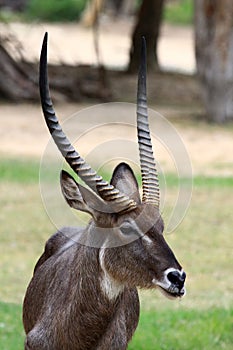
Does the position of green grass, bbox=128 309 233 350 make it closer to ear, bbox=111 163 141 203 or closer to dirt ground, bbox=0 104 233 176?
ear, bbox=111 163 141 203

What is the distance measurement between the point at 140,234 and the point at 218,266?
6245 millimetres

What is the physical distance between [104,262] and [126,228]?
0.26 metres

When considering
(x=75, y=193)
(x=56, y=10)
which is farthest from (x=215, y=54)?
(x=56, y=10)

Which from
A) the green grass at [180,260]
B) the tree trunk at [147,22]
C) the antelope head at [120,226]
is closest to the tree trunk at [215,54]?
the green grass at [180,260]

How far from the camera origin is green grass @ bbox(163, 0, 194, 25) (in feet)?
156

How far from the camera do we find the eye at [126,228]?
626 cm

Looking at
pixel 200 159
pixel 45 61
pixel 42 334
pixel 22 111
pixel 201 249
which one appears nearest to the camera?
pixel 45 61

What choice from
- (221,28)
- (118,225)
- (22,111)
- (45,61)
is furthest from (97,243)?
(22,111)

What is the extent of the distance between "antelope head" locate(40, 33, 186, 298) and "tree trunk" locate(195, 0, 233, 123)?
15.2m

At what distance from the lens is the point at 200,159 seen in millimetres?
19141

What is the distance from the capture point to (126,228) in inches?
247

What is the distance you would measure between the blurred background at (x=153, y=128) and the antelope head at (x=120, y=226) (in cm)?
145

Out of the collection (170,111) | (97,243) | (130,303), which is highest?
(97,243)

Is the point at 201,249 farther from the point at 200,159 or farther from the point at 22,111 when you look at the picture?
the point at 22,111
